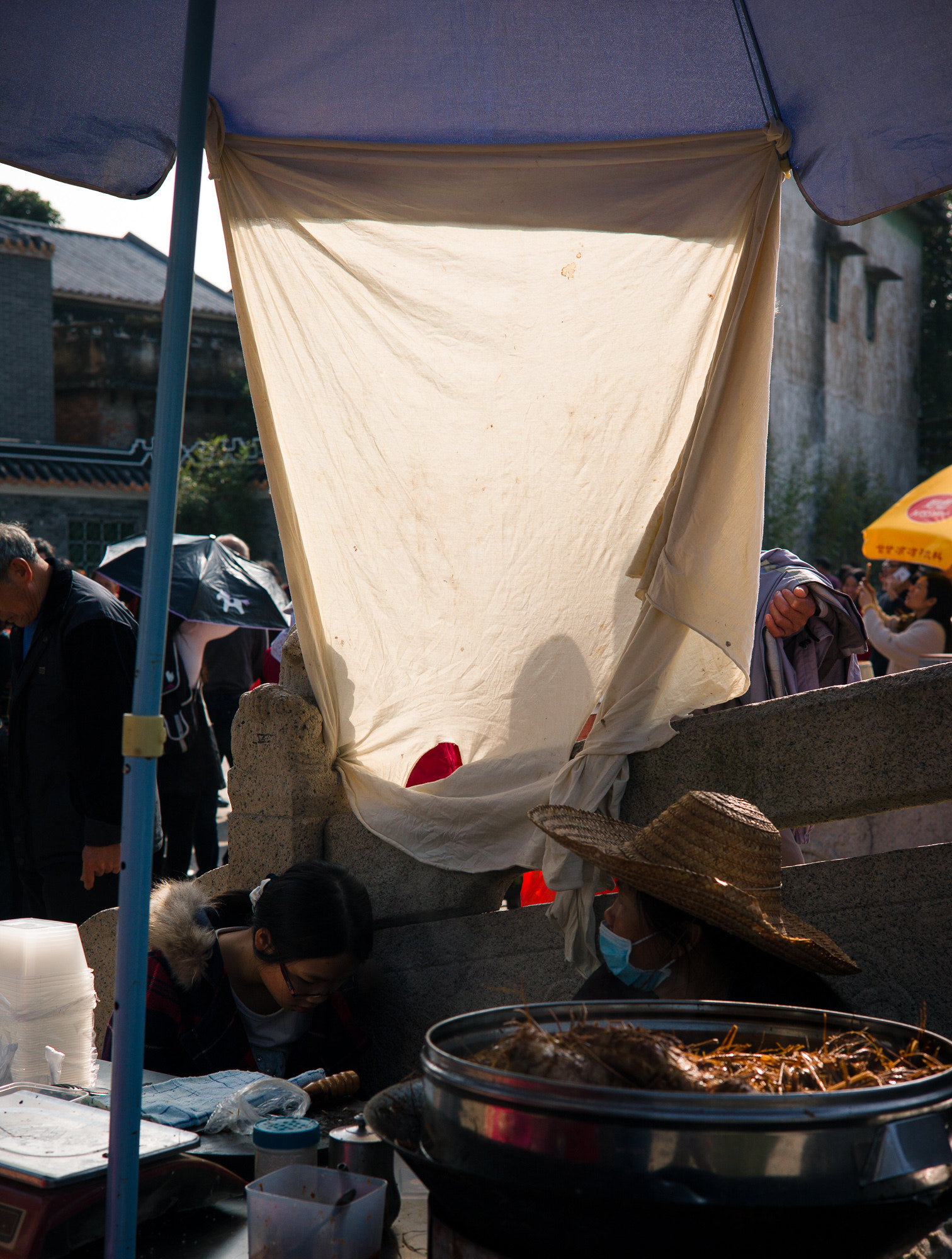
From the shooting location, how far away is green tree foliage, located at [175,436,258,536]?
67.2 ft

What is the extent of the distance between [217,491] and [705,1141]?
20466 millimetres

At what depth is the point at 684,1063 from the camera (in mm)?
1351

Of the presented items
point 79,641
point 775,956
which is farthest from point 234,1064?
point 79,641

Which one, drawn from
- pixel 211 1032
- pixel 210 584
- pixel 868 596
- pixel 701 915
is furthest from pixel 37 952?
pixel 868 596

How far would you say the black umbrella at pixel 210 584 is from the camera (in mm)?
5484

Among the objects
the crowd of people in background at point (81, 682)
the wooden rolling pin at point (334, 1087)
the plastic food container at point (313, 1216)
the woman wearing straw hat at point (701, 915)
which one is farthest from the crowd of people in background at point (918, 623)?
the plastic food container at point (313, 1216)

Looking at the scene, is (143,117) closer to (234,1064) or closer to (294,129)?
(294,129)

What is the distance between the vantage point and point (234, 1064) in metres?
2.83

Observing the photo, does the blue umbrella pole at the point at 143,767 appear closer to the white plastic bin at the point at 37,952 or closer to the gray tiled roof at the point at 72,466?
the white plastic bin at the point at 37,952

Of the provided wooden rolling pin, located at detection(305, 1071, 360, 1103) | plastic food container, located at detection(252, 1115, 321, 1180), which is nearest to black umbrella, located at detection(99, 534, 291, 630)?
wooden rolling pin, located at detection(305, 1071, 360, 1103)

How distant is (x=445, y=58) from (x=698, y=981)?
213 centimetres

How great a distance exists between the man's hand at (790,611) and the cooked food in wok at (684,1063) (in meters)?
2.33

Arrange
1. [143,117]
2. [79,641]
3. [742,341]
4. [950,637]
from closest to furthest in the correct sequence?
[143,117] → [742,341] → [79,641] → [950,637]

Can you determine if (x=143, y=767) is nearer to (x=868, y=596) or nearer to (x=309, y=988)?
(x=309, y=988)
